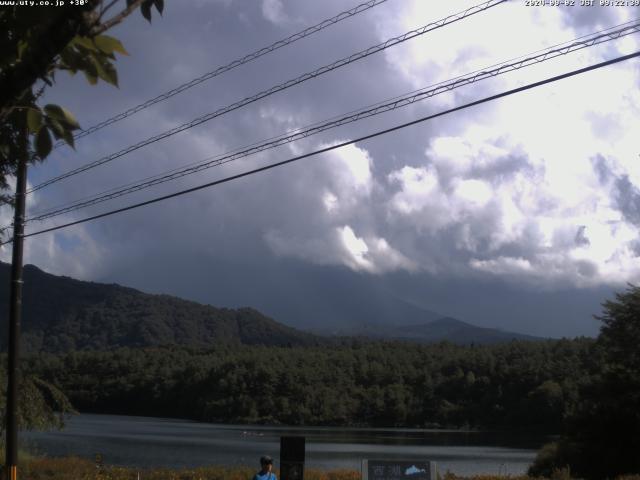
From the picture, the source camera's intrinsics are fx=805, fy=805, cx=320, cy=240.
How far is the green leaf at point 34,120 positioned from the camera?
3.35 m

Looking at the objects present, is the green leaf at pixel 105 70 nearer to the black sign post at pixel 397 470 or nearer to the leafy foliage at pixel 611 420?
the black sign post at pixel 397 470

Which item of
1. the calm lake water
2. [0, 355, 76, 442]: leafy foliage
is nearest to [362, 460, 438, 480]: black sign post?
[0, 355, 76, 442]: leafy foliage

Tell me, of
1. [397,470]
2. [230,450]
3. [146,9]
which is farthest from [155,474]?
[230,450]

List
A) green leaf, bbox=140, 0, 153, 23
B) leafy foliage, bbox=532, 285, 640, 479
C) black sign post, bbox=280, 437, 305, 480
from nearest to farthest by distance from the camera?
1. green leaf, bbox=140, 0, 153, 23
2. black sign post, bbox=280, 437, 305, 480
3. leafy foliage, bbox=532, 285, 640, 479

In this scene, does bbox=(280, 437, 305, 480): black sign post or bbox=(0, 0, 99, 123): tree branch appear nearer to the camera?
bbox=(0, 0, 99, 123): tree branch

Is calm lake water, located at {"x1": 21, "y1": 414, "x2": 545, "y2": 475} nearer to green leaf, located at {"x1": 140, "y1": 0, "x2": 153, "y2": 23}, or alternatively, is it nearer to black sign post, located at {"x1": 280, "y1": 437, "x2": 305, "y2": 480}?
black sign post, located at {"x1": 280, "y1": 437, "x2": 305, "y2": 480}

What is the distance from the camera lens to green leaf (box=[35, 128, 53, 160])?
3.29 metres

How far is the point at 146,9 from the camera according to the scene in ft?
12.2

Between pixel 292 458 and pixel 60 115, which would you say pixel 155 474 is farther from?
pixel 60 115

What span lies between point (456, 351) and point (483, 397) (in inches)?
924

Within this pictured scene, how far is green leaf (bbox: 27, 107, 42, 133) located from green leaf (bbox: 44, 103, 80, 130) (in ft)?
0.24

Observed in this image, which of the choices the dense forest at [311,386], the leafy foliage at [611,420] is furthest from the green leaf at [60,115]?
the dense forest at [311,386]

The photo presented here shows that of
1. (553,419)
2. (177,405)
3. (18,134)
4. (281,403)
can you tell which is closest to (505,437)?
(553,419)

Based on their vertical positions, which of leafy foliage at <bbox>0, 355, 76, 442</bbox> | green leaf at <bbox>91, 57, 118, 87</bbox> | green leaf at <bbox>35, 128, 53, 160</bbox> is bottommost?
leafy foliage at <bbox>0, 355, 76, 442</bbox>
